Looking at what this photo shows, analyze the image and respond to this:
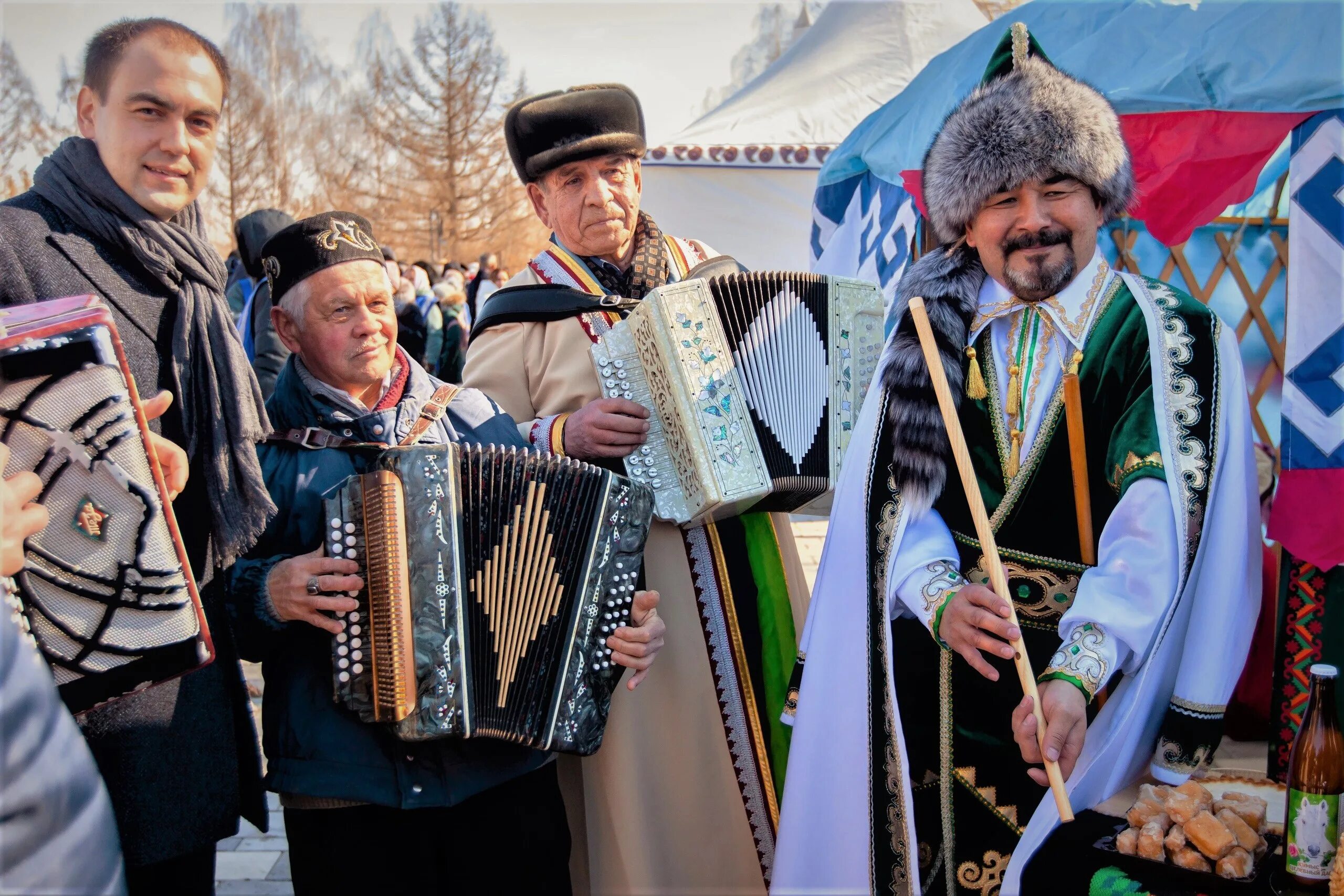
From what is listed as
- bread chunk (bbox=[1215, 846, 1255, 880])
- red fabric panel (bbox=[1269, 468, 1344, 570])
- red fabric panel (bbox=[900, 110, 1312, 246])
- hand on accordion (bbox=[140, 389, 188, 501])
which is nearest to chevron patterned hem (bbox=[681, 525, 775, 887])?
bread chunk (bbox=[1215, 846, 1255, 880])

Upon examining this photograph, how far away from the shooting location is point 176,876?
6.47 feet

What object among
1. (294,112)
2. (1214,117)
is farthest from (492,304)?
(294,112)

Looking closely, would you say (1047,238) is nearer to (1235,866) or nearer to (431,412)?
(1235,866)

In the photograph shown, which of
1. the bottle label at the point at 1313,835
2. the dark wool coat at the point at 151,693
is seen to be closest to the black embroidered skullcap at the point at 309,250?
the dark wool coat at the point at 151,693

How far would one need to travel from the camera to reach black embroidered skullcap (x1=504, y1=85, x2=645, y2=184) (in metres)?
2.73

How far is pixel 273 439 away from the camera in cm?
212

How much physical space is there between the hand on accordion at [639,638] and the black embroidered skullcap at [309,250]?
3.17 ft

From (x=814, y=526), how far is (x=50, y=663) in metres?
7.56

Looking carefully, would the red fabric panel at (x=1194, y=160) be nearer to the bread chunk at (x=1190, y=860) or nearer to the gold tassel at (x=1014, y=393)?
the gold tassel at (x=1014, y=393)

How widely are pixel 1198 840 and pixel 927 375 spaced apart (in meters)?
0.97

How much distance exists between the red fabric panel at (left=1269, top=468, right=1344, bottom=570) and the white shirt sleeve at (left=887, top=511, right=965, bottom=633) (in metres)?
1.79

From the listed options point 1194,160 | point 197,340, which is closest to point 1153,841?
point 197,340

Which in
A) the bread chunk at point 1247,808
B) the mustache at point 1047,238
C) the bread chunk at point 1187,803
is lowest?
the bread chunk at point 1247,808

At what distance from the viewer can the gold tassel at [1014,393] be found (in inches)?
82.0
